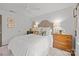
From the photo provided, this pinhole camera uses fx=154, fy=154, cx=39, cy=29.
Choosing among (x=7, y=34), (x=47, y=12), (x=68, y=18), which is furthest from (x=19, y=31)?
(x=68, y=18)

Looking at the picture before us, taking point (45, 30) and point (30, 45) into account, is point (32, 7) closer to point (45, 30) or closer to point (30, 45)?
point (45, 30)

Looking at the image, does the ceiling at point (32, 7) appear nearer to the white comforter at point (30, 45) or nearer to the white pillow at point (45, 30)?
the white pillow at point (45, 30)

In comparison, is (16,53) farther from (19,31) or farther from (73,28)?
(73,28)

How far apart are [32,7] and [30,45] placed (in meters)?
0.52

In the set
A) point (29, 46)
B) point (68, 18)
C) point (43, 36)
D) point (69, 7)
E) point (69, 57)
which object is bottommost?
point (69, 57)

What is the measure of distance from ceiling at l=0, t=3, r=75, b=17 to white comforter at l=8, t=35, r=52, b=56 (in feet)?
1.10

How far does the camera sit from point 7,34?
7.03 feet

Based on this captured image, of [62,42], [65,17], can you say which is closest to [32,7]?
[65,17]

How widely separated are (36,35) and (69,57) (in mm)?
539

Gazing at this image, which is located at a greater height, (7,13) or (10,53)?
(7,13)

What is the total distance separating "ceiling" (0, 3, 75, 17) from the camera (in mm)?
2092

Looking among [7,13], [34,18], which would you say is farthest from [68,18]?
[7,13]

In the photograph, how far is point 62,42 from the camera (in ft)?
6.94

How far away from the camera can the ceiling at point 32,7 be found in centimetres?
209
